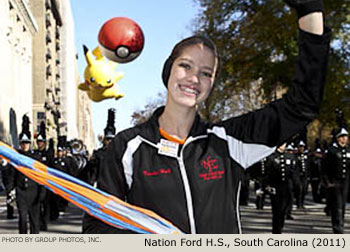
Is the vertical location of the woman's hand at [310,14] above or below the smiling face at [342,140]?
above

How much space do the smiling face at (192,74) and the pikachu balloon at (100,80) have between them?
151 inches

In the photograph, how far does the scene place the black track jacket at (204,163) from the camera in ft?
8.68

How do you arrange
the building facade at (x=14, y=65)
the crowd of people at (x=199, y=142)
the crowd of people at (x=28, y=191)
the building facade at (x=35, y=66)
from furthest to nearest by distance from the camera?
the building facade at (x=35, y=66) → the building facade at (x=14, y=65) → the crowd of people at (x=28, y=191) → the crowd of people at (x=199, y=142)

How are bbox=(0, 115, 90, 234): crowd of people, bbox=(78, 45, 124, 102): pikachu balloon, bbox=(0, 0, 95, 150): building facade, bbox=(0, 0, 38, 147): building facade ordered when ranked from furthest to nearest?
bbox=(0, 0, 95, 150): building facade < bbox=(0, 0, 38, 147): building facade < bbox=(0, 115, 90, 234): crowd of people < bbox=(78, 45, 124, 102): pikachu balloon

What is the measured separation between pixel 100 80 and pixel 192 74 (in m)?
3.96

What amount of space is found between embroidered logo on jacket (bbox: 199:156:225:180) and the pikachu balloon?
3977mm

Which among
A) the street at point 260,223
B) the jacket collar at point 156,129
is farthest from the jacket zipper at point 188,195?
the street at point 260,223

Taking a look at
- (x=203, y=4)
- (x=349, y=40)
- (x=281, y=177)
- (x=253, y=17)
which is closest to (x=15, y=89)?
(x=203, y=4)

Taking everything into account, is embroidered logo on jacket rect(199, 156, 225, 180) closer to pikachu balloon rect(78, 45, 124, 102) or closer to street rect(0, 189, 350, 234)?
pikachu balloon rect(78, 45, 124, 102)

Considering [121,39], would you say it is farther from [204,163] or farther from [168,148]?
[204,163]

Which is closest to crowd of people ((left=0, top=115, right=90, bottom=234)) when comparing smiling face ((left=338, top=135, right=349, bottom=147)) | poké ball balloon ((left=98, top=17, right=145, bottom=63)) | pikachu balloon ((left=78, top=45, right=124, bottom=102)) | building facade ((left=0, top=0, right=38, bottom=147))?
pikachu balloon ((left=78, top=45, right=124, bottom=102))

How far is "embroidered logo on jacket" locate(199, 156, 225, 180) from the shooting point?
2.71 m

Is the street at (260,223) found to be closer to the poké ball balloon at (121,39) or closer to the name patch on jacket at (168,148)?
the poké ball balloon at (121,39)

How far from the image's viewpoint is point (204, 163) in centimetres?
273
